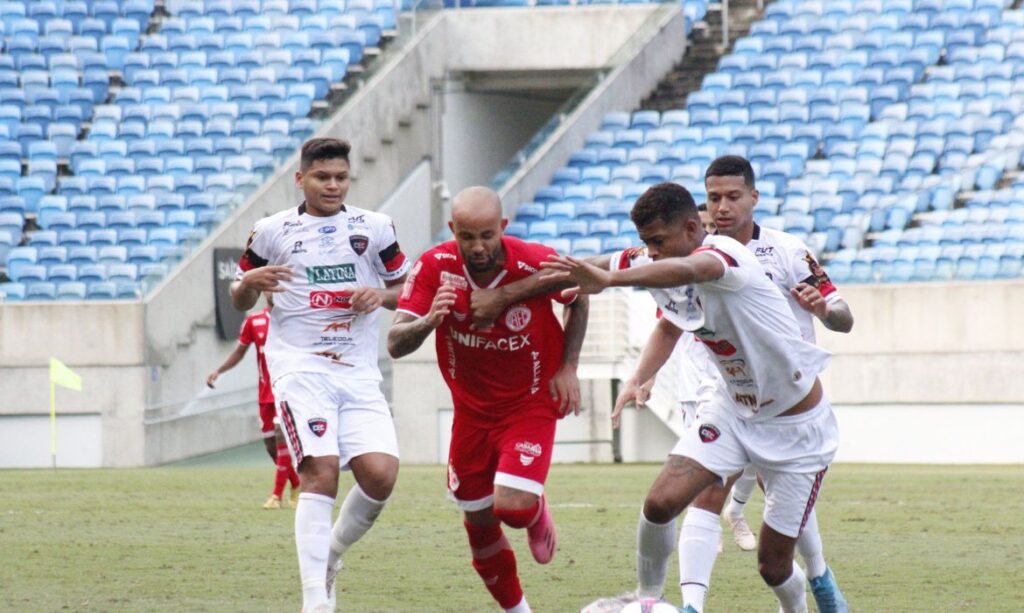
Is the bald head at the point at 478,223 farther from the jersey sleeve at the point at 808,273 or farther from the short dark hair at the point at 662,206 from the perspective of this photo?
the jersey sleeve at the point at 808,273

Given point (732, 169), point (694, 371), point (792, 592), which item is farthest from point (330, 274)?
point (694, 371)

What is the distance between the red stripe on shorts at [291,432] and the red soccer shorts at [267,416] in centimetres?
804

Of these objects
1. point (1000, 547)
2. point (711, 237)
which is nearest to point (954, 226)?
point (1000, 547)

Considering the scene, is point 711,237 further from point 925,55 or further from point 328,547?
point 925,55

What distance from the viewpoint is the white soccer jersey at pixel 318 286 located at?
8.89 m

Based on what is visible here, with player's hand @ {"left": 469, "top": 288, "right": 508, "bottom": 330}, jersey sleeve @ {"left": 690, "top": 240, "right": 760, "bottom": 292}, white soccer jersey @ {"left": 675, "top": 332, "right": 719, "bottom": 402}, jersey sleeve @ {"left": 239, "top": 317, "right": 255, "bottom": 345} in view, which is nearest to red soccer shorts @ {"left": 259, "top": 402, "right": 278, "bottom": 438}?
jersey sleeve @ {"left": 239, "top": 317, "right": 255, "bottom": 345}

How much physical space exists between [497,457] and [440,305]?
42.7 inches

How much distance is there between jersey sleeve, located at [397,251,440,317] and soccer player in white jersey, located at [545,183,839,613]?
0.59m

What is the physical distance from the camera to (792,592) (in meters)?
7.88

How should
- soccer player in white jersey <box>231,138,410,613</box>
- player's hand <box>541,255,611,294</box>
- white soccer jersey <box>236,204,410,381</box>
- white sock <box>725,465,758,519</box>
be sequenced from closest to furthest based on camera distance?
player's hand <box>541,255,611,294</box> < soccer player in white jersey <box>231,138,410,613</box> < white soccer jersey <box>236,204,410,381</box> < white sock <box>725,465,758,519</box>

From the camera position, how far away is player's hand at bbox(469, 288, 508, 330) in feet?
25.7

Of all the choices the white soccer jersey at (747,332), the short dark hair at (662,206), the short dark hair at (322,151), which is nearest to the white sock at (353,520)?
the short dark hair at (322,151)

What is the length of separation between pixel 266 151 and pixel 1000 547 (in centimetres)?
2031

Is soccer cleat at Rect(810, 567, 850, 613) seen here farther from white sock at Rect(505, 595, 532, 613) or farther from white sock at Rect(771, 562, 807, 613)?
white sock at Rect(505, 595, 532, 613)
